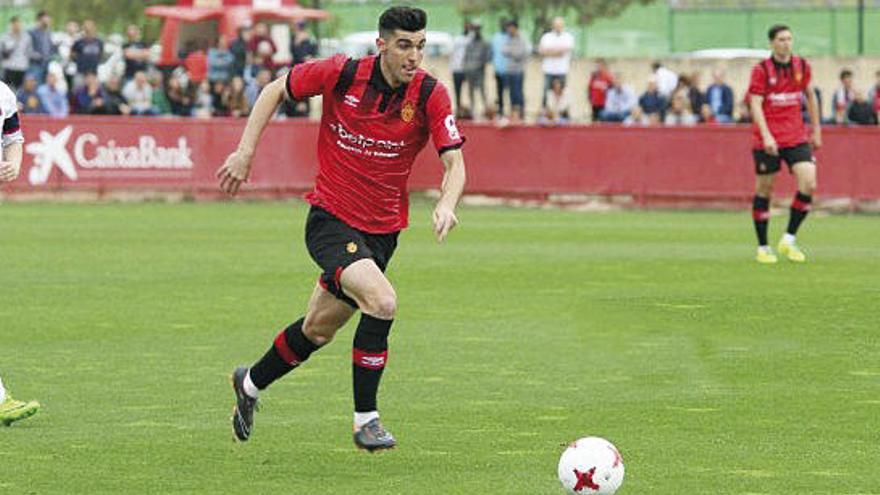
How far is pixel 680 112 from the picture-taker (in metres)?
34.9

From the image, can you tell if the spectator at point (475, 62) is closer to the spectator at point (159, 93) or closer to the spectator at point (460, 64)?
the spectator at point (460, 64)

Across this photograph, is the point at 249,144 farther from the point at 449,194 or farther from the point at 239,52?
the point at 239,52

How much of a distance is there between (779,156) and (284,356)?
12.4 meters

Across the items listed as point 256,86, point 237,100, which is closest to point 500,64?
point 256,86

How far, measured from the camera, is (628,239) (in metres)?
26.7

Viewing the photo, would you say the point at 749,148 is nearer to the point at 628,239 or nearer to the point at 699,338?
the point at 628,239

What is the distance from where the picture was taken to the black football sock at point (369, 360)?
10188 millimetres

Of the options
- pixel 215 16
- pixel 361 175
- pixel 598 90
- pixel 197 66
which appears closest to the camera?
pixel 361 175

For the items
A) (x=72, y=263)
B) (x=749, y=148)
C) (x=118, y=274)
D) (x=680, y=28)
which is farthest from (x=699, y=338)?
(x=680, y=28)

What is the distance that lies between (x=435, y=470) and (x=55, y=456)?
181 centimetres

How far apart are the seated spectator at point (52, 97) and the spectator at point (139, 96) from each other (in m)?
1.45

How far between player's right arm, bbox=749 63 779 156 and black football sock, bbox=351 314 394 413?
11.6 meters

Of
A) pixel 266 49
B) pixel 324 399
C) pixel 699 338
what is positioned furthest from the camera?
pixel 266 49

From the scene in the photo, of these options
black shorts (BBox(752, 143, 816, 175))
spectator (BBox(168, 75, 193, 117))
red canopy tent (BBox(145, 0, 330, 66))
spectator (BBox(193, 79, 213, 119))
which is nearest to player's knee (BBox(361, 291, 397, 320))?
black shorts (BBox(752, 143, 816, 175))
